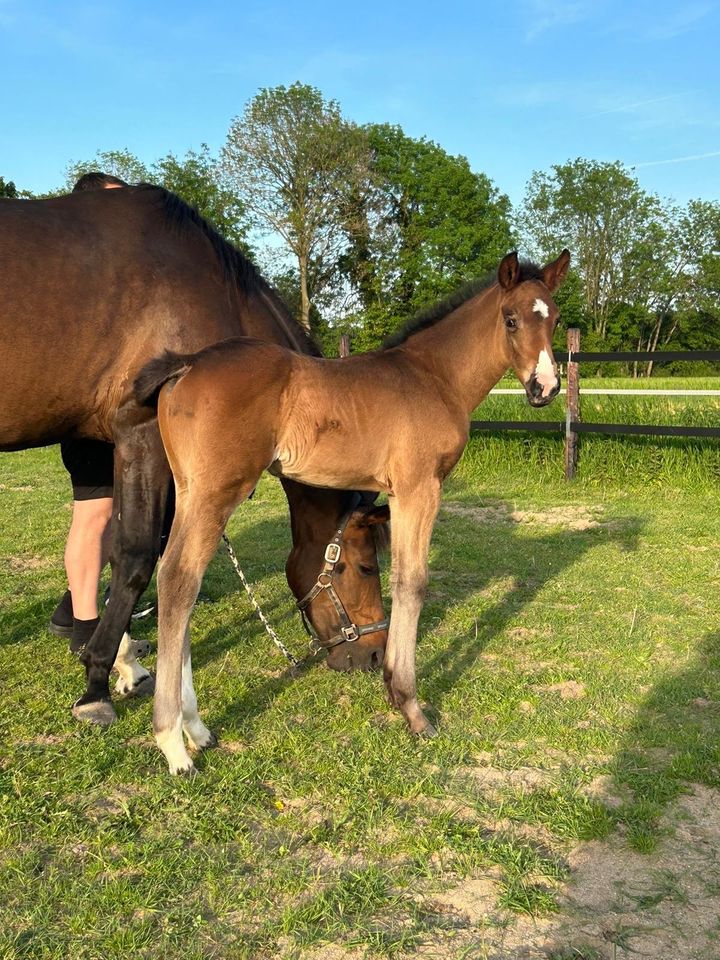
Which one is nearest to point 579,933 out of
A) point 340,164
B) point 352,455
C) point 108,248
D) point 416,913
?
point 416,913

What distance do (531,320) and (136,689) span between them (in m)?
2.76

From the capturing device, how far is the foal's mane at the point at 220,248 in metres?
3.81

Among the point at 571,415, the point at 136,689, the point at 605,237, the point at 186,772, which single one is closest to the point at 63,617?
the point at 136,689

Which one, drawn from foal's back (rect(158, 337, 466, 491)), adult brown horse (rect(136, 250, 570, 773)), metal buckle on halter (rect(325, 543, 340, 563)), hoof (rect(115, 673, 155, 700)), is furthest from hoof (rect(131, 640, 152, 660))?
foal's back (rect(158, 337, 466, 491))

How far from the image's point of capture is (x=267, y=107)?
31.6m

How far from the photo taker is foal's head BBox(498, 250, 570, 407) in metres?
3.32

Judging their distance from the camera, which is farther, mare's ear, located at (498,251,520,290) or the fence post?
the fence post

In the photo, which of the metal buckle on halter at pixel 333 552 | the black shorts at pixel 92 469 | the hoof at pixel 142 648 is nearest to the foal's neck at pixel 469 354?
the metal buckle on halter at pixel 333 552

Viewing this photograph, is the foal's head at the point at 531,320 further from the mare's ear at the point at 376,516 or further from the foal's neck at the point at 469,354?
the mare's ear at the point at 376,516

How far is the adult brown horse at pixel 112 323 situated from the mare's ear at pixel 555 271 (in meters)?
1.35

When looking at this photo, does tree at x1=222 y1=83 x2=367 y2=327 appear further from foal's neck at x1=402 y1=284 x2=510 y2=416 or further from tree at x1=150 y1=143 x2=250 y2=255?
foal's neck at x1=402 y1=284 x2=510 y2=416

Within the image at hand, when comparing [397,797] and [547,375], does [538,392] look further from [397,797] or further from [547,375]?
[397,797]

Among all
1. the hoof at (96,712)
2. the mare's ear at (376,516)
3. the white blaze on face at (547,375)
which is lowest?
the hoof at (96,712)

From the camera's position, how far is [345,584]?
3.98m
